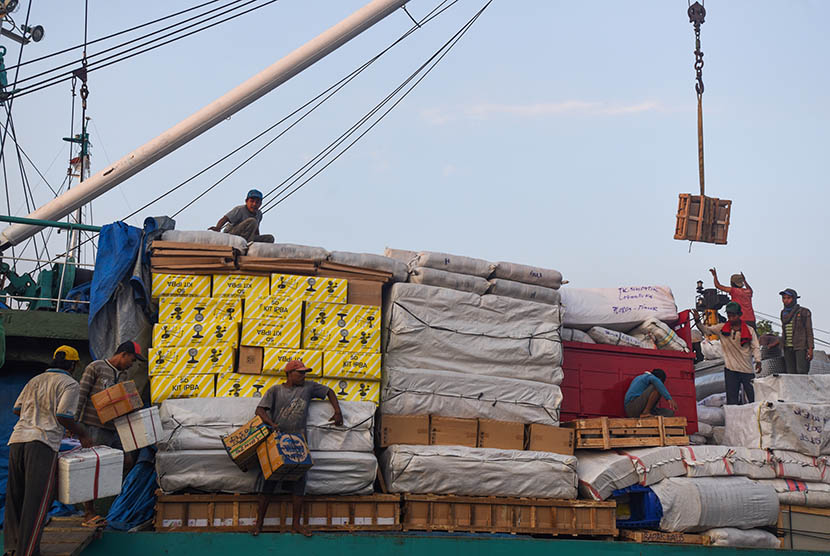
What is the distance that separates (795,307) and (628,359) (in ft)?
10.6

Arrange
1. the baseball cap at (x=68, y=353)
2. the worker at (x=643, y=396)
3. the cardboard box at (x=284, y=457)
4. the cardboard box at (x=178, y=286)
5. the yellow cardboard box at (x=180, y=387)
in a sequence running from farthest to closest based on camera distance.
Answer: the worker at (x=643, y=396) < the cardboard box at (x=178, y=286) < the yellow cardboard box at (x=180, y=387) < the cardboard box at (x=284, y=457) < the baseball cap at (x=68, y=353)

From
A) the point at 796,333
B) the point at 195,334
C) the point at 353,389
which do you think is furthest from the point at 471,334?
the point at 796,333

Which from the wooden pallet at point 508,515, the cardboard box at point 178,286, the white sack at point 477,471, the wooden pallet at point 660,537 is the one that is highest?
the cardboard box at point 178,286

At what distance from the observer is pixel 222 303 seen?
9688mm

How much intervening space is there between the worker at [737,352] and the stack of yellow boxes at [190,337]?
6932 mm

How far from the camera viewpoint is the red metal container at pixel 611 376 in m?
11.3

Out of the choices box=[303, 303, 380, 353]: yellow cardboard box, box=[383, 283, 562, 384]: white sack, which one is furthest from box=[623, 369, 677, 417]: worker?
box=[303, 303, 380, 353]: yellow cardboard box

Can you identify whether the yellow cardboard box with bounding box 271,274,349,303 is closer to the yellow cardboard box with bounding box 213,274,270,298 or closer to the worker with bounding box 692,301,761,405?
the yellow cardboard box with bounding box 213,274,270,298

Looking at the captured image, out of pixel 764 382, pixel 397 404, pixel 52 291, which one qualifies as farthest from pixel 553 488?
pixel 52 291

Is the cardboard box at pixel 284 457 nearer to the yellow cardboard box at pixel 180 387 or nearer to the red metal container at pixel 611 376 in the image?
the yellow cardboard box at pixel 180 387

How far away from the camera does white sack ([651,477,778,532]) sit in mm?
10016

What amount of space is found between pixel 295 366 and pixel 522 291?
3325 millimetres

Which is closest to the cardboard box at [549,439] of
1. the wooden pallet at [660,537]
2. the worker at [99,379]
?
the wooden pallet at [660,537]

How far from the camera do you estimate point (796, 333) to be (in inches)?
507
